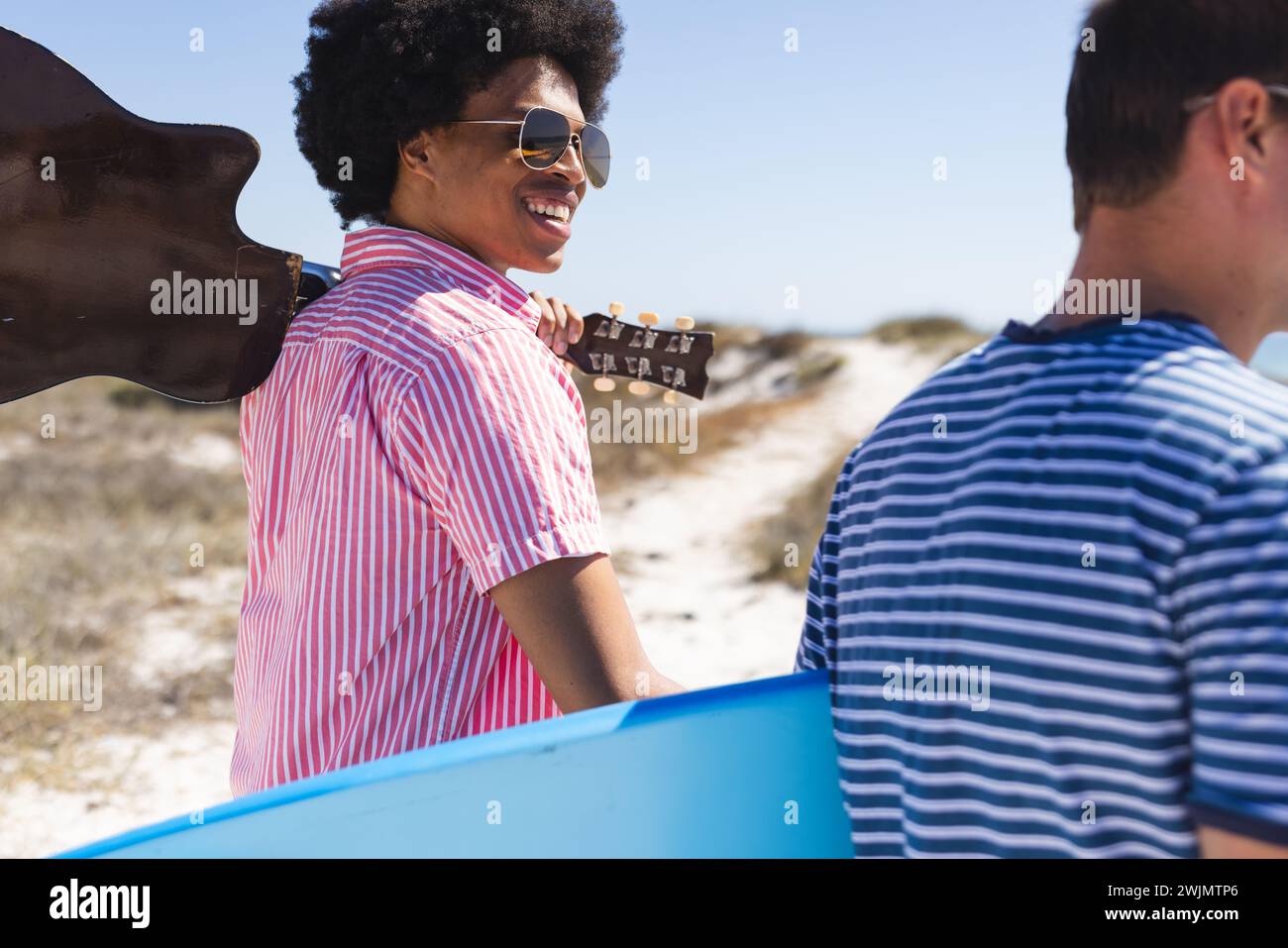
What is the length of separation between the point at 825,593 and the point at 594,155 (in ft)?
3.92

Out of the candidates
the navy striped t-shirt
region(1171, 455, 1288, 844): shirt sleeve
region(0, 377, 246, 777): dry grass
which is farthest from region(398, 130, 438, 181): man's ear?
region(0, 377, 246, 777): dry grass

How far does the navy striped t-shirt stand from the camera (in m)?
0.91

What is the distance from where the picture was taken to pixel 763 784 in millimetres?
1536

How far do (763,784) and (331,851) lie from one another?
0.55 m

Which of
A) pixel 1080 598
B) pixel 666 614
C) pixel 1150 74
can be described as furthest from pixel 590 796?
pixel 666 614

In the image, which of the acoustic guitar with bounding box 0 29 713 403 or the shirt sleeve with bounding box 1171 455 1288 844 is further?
the acoustic guitar with bounding box 0 29 713 403

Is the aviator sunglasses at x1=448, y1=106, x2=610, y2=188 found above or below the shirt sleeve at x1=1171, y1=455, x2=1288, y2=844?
above

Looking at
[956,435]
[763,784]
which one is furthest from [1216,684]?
[763,784]

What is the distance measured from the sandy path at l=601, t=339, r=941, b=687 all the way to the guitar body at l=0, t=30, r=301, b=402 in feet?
16.6

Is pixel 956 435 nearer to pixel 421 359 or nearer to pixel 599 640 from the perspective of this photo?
pixel 599 640

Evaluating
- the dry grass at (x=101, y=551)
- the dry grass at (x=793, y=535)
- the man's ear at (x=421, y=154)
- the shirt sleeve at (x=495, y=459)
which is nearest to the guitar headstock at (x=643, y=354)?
the man's ear at (x=421, y=154)

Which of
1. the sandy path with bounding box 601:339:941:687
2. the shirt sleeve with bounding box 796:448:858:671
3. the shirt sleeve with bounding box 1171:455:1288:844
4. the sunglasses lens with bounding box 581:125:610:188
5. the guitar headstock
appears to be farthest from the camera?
the sandy path with bounding box 601:339:941:687

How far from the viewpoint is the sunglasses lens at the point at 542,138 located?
6.43 feet

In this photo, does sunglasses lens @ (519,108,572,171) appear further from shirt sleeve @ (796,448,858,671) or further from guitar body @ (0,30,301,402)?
shirt sleeve @ (796,448,858,671)
